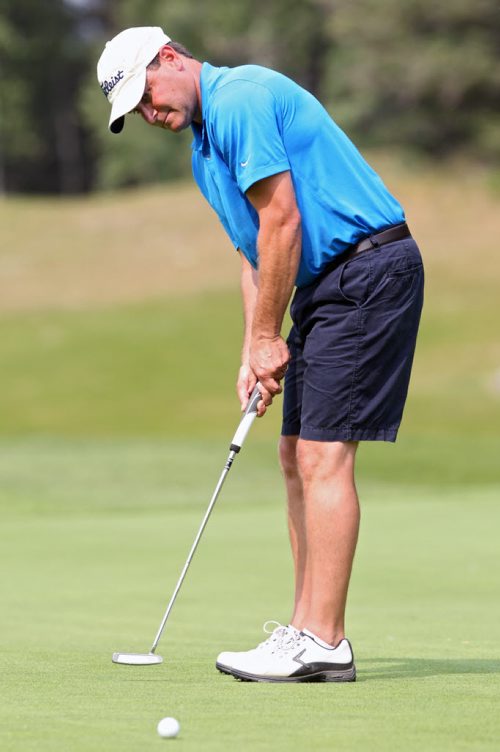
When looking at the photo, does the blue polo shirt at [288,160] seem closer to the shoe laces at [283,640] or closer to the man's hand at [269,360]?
the man's hand at [269,360]

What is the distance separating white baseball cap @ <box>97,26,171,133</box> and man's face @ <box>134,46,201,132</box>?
0.03m

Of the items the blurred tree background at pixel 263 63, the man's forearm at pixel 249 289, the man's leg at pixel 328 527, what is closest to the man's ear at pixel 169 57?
the man's forearm at pixel 249 289

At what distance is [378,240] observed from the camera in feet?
13.4

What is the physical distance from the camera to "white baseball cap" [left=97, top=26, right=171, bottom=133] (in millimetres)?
4004

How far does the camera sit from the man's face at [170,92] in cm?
403

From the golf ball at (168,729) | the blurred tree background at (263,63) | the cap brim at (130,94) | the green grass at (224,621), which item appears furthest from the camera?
the blurred tree background at (263,63)

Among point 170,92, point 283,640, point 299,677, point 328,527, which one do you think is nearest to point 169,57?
point 170,92

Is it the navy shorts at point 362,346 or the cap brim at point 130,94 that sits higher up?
the cap brim at point 130,94

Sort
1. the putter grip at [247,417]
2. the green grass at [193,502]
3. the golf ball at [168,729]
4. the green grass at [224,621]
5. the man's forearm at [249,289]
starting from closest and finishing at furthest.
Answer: the golf ball at [168,729]
the green grass at [224,621]
the green grass at [193,502]
the putter grip at [247,417]
the man's forearm at [249,289]

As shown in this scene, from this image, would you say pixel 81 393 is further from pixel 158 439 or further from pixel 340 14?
pixel 340 14

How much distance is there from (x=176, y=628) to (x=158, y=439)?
14.5 metres

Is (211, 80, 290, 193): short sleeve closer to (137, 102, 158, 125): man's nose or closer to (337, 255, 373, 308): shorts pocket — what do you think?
(137, 102, 158, 125): man's nose

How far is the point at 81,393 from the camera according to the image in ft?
80.7

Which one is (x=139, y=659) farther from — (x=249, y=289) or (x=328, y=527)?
(x=249, y=289)
